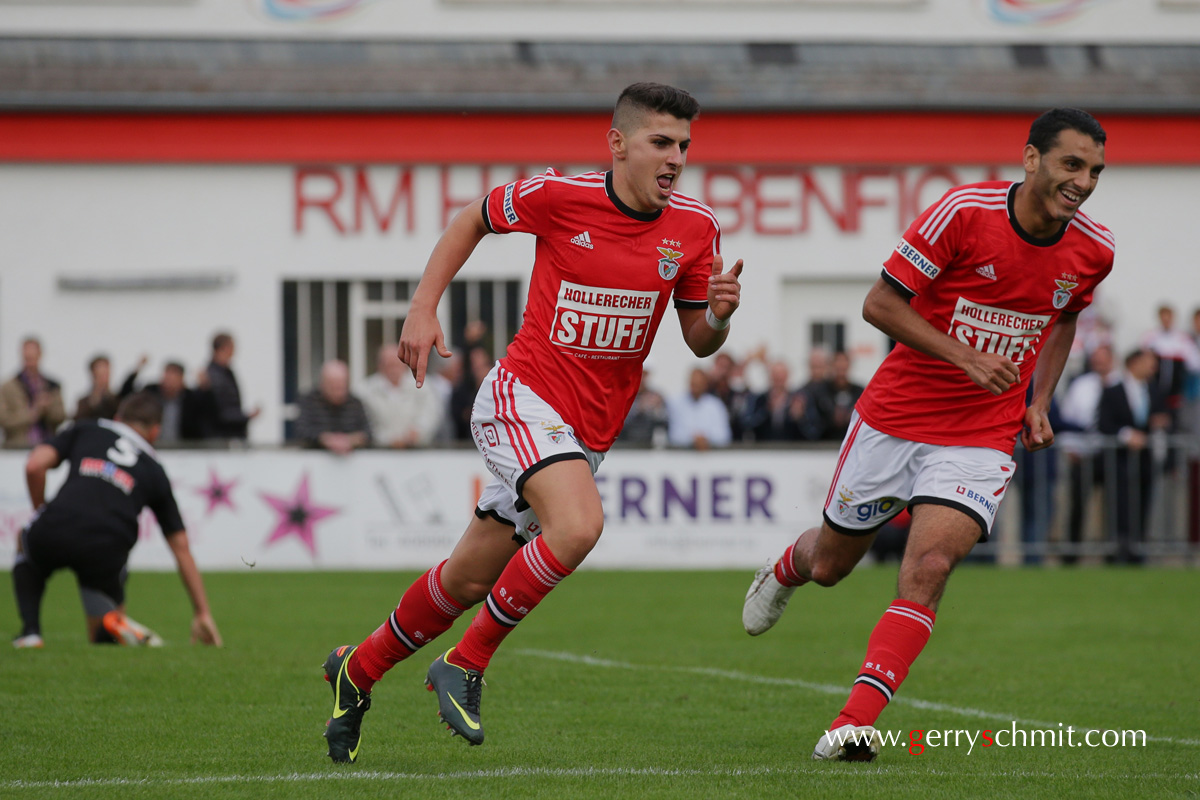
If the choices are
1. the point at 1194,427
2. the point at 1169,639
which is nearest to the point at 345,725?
the point at 1169,639

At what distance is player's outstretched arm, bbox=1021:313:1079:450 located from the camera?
6.41 m

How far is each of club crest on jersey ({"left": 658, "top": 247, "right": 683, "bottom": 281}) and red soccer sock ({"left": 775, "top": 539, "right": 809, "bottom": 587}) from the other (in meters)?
1.79

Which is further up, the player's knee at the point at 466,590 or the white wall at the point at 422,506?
the player's knee at the point at 466,590

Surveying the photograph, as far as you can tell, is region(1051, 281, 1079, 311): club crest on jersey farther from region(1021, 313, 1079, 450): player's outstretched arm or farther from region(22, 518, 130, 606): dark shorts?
region(22, 518, 130, 606): dark shorts

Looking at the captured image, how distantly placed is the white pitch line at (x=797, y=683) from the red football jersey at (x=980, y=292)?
1.31m

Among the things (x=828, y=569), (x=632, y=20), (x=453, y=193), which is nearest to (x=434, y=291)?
(x=828, y=569)

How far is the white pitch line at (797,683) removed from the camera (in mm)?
6551

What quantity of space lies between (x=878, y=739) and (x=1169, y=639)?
17.3 feet

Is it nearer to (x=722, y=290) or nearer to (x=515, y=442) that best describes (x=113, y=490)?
(x=515, y=442)

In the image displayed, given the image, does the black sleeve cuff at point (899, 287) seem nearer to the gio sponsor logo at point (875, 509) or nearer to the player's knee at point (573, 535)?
the gio sponsor logo at point (875, 509)

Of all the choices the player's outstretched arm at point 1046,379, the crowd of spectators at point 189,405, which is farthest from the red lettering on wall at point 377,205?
the player's outstretched arm at point 1046,379

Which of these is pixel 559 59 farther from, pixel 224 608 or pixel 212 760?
pixel 212 760

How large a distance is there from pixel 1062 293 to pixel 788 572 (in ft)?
6.08

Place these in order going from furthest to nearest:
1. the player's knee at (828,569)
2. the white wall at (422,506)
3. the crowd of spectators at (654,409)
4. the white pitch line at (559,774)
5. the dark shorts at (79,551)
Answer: the crowd of spectators at (654,409)
the white wall at (422,506)
the dark shorts at (79,551)
the player's knee at (828,569)
the white pitch line at (559,774)
